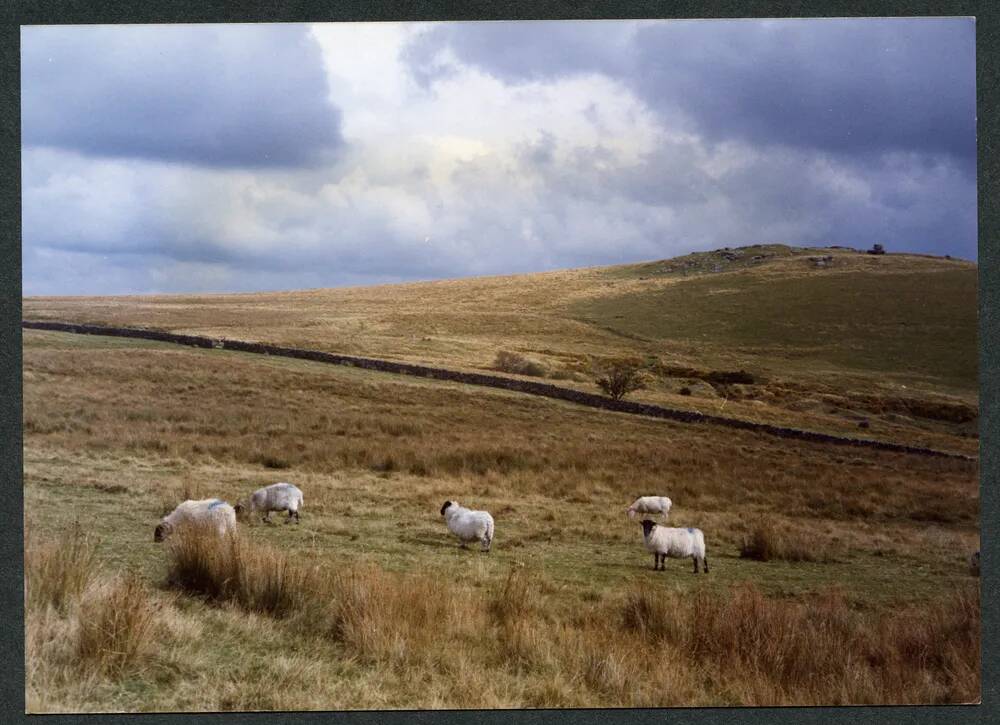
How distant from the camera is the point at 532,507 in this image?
40.5 feet

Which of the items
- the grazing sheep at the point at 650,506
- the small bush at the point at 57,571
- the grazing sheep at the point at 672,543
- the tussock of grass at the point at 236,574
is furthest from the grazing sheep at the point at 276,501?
the grazing sheep at the point at 650,506

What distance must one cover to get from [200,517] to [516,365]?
29.8ft

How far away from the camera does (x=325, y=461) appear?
14.3m

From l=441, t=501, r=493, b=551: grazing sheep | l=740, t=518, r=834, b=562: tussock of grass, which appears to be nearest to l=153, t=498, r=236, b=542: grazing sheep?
l=441, t=501, r=493, b=551: grazing sheep

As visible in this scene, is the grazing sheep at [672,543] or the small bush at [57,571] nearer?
the small bush at [57,571]

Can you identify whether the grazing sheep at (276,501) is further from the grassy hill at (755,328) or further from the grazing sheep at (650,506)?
the grazing sheep at (650,506)

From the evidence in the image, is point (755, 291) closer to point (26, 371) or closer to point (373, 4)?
point (373, 4)

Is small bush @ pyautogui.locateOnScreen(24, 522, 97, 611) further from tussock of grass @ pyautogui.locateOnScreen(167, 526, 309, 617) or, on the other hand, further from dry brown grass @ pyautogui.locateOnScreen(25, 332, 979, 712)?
tussock of grass @ pyautogui.locateOnScreen(167, 526, 309, 617)

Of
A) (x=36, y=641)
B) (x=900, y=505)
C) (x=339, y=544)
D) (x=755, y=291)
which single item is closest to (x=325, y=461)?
(x=339, y=544)

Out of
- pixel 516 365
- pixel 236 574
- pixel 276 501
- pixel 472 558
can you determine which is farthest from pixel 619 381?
pixel 236 574

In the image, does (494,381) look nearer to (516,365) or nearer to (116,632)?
(516,365)

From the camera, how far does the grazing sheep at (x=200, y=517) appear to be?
27.6 ft

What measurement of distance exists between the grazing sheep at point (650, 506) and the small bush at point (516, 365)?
4654 millimetres

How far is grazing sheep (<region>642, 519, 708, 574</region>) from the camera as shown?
938 centimetres
